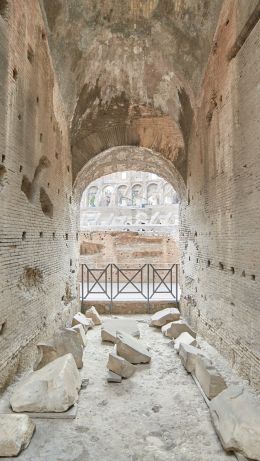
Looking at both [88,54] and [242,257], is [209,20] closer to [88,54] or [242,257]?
[88,54]

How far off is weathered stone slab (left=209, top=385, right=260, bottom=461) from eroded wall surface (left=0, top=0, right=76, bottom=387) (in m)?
2.58

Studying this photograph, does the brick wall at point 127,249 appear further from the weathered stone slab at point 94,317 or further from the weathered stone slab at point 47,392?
the weathered stone slab at point 47,392

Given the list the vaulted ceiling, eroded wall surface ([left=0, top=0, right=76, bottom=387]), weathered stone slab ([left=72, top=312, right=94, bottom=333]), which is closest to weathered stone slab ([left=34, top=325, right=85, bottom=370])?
eroded wall surface ([left=0, top=0, right=76, bottom=387])

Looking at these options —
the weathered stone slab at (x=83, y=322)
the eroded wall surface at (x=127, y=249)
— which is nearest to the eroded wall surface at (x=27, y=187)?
the weathered stone slab at (x=83, y=322)

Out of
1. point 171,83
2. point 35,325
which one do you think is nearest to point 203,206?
point 171,83

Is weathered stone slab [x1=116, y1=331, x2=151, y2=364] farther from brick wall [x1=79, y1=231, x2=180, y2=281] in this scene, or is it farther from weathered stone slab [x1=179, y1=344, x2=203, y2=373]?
brick wall [x1=79, y1=231, x2=180, y2=281]

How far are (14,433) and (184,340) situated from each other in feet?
12.1

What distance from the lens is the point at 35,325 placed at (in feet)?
17.0

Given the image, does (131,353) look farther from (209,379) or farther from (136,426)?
(136,426)

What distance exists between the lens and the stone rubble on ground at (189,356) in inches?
192

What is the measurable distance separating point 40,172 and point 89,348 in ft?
11.0

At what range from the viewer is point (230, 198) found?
16.9 ft

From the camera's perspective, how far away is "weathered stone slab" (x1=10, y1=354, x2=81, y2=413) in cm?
368

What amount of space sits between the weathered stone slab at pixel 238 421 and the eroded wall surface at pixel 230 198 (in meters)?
0.82
